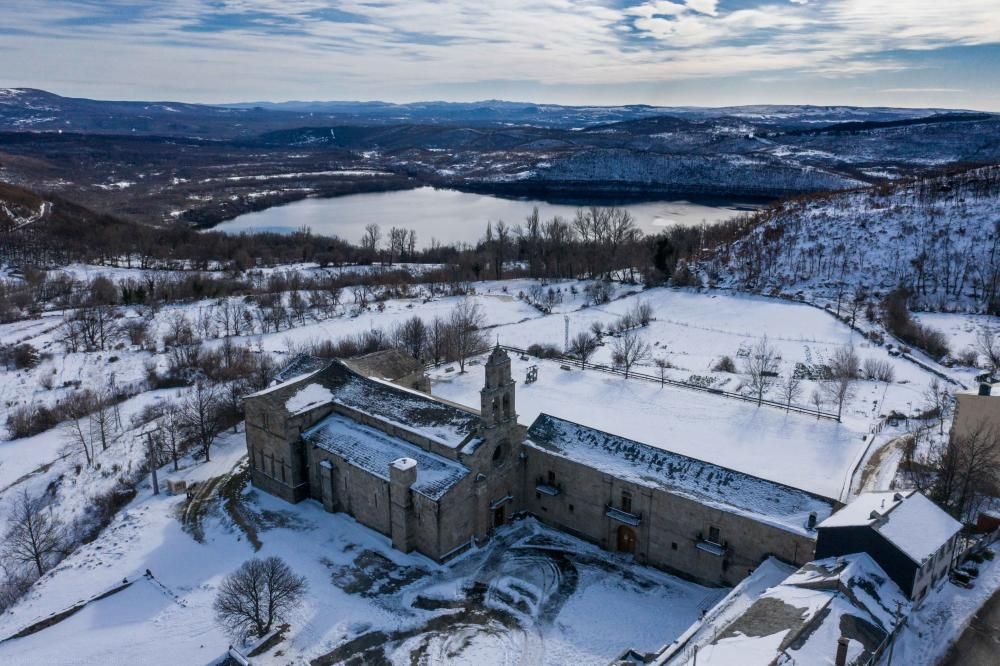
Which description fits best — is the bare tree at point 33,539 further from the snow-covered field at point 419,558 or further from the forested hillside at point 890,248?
the forested hillside at point 890,248

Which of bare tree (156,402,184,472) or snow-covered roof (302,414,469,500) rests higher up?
snow-covered roof (302,414,469,500)

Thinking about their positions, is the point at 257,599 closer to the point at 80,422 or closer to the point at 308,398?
the point at 308,398

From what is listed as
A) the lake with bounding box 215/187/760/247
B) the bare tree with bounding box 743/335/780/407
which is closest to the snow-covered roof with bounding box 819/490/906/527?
the bare tree with bounding box 743/335/780/407

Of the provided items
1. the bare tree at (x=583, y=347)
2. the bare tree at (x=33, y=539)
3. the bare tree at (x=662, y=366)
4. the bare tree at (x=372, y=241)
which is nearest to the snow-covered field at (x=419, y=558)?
the bare tree at (x=662, y=366)

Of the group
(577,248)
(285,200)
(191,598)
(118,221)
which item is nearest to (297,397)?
(191,598)

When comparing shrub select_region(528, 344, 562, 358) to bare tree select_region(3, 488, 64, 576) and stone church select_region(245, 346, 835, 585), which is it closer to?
stone church select_region(245, 346, 835, 585)

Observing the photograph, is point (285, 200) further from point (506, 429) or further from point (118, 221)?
point (506, 429)
